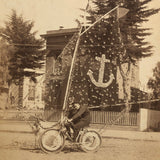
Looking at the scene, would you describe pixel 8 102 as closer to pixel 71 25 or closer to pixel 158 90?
pixel 71 25

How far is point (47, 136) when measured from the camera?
1562 mm

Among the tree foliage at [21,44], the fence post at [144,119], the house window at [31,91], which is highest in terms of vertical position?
the tree foliage at [21,44]

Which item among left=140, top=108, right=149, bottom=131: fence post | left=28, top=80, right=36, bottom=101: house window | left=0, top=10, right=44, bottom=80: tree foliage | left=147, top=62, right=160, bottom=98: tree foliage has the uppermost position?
left=0, top=10, right=44, bottom=80: tree foliage

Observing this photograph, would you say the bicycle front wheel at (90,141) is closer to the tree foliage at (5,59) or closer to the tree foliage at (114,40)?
the tree foliage at (114,40)

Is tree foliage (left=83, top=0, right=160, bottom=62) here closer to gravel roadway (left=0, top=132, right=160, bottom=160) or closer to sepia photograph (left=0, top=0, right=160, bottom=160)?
sepia photograph (left=0, top=0, right=160, bottom=160)

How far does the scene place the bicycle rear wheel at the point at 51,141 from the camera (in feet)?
5.10

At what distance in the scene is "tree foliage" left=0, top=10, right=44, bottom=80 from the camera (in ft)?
5.32

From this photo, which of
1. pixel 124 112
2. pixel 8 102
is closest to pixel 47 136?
pixel 8 102

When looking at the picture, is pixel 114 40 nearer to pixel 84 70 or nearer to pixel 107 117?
pixel 84 70

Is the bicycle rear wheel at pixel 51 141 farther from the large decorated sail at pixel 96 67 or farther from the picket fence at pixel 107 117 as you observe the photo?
the large decorated sail at pixel 96 67

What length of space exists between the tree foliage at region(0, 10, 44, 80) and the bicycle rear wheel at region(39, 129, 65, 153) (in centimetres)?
31

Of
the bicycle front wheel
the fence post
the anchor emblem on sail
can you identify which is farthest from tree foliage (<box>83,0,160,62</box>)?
the bicycle front wheel

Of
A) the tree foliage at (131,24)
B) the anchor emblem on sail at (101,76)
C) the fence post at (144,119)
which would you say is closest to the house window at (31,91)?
the anchor emblem on sail at (101,76)

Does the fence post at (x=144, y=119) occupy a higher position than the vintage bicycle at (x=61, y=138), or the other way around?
the fence post at (x=144, y=119)
